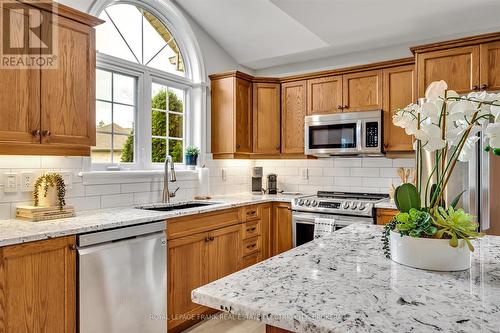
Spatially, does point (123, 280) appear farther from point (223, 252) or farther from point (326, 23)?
point (326, 23)

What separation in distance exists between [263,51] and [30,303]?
331cm

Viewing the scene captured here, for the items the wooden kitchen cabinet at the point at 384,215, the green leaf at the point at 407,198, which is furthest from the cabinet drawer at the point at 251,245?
the green leaf at the point at 407,198

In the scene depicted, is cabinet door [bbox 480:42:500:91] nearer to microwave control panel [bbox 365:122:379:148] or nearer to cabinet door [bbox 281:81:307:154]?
microwave control panel [bbox 365:122:379:148]

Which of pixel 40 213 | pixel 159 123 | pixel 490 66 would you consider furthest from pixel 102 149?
pixel 490 66

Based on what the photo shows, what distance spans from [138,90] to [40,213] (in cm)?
148

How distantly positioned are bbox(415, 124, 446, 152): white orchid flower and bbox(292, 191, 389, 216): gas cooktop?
7.21 feet

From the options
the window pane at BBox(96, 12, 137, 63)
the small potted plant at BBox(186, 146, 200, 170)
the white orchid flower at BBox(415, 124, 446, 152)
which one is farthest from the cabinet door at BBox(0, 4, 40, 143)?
the white orchid flower at BBox(415, 124, 446, 152)

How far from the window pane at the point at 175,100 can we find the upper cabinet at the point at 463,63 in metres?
2.31

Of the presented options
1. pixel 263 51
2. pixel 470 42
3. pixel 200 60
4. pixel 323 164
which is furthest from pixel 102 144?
pixel 470 42

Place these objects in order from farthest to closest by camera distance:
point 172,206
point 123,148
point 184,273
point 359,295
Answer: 1. point 172,206
2. point 123,148
3. point 184,273
4. point 359,295

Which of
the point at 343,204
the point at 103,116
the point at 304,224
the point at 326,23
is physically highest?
the point at 326,23

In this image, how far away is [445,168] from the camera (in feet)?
3.64

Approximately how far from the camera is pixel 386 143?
3.46 meters

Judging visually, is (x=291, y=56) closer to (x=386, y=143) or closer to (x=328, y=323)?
(x=386, y=143)
